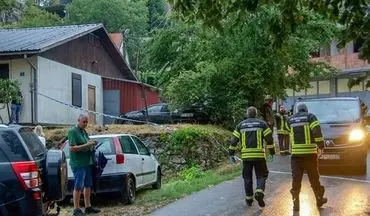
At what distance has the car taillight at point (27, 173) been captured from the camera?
7176 millimetres

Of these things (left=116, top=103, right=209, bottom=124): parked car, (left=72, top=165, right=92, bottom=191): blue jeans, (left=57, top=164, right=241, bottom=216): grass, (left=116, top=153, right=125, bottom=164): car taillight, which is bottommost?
(left=57, top=164, right=241, bottom=216): grass

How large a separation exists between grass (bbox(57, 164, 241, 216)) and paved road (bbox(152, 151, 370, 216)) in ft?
1.06

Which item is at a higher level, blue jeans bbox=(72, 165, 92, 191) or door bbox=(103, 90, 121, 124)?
door bbox=(103, 90, 121, 124)

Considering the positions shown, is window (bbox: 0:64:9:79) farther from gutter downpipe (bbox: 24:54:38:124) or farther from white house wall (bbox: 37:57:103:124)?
white house wall (bbox: 37:57:103:124)

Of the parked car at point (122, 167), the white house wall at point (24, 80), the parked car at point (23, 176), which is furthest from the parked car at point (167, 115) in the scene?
the parked car at point (23, 176)

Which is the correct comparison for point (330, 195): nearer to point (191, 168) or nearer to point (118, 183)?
point (118, 183)

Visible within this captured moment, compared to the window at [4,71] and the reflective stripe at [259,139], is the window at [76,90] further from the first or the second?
the reflective stripe at [259,139]

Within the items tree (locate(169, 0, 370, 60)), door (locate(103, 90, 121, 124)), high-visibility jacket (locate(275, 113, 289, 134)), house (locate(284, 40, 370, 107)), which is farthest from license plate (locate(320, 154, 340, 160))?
house (locate(284, 40, 370, 107))

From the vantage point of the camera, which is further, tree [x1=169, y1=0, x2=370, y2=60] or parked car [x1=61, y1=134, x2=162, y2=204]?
parked car [x1=61, y1=134, x2=162, y2=204]

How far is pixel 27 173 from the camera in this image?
7223 mm

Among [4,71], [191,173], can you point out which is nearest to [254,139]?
[191,173]

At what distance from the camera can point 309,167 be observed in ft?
34.0

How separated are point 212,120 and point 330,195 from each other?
11688mm

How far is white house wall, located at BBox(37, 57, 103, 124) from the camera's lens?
24500 millimetres
